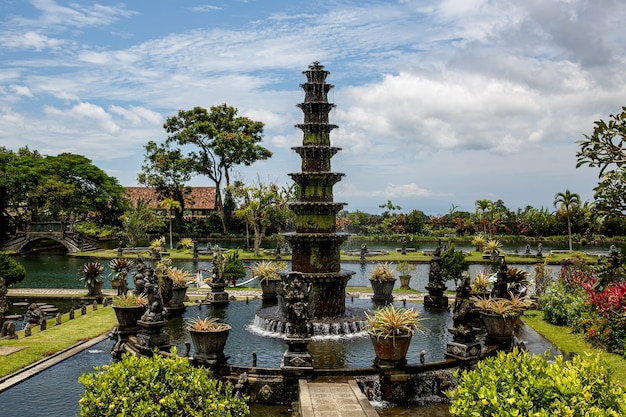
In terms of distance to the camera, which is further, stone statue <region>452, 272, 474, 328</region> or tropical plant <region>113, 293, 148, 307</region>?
tropical plant <region>113, 293, 148, 307</region>

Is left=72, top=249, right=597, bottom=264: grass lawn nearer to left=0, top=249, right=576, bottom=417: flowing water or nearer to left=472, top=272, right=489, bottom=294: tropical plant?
left=472, top=272, right=489, bottom=294: tropical plant

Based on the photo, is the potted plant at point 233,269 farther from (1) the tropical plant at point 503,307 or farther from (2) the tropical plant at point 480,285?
(1) the tropical plant at point 503,307

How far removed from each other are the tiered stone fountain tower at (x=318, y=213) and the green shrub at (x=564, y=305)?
8509 mm

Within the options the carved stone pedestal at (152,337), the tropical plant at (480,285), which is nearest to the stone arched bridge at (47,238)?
the carved stone pedestal at (152,337)

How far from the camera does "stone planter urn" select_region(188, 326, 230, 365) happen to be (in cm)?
1274

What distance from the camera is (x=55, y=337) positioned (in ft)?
61.6

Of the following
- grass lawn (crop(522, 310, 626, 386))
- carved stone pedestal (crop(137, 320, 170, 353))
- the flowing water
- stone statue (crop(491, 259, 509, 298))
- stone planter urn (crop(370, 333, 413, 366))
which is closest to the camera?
the flowing water

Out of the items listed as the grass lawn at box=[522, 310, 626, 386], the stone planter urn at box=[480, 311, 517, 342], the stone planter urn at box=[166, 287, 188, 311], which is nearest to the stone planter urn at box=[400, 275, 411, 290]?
the grass lawn at box=[522, 310, 626, 386]

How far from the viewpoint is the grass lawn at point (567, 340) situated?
1486 cm

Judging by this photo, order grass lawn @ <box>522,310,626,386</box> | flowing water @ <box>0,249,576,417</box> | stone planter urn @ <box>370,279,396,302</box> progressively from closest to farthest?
flowing water @ <box>0,249,576,417</box> → grass lawn @ <box>522,310,626,386</box> → stone planter urn @ <box>370,279,396,302</box>

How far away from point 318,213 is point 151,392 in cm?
1232

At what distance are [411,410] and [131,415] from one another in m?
7.27

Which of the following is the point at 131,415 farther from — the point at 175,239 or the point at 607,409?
the point at 175,239

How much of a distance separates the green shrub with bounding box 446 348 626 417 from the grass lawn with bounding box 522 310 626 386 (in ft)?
25.4
